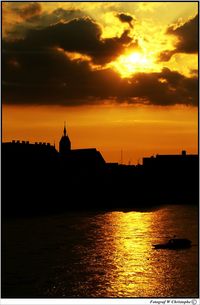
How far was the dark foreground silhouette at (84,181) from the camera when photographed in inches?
2019

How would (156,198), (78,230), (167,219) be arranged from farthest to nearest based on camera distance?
(156,198)
(167,219)
(78,230)

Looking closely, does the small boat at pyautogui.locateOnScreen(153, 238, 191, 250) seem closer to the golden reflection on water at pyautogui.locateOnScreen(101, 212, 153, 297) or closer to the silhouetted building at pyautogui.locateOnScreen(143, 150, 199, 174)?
the golden reflection on water at pyautogui.locateOnScreen(101, 212, 153, 297)

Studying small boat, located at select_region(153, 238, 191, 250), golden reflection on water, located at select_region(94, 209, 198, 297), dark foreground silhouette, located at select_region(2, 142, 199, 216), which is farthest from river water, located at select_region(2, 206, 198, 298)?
dark foreground silhouette, located at select_region(2, 142, 199, 216)

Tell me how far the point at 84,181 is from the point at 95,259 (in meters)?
35.8

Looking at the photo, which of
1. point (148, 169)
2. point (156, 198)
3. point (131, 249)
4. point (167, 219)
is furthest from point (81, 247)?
point (148, 169)

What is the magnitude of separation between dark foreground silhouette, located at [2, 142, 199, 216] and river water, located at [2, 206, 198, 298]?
25.0 feet

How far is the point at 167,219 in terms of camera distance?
1800 inches

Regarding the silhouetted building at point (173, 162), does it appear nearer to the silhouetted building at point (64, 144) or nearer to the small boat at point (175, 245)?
the silhouetted building at point (64, 144)

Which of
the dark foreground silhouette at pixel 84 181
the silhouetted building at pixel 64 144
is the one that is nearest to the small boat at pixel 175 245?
the dark foreground silhouette at pixel 84 181

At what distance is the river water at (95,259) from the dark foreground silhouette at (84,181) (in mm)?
7624

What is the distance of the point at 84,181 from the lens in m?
61.9

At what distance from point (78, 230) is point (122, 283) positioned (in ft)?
54.1

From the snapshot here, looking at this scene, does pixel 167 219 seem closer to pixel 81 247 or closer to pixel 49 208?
pixel 49 208

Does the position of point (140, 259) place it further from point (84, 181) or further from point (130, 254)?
point (84, 181)
